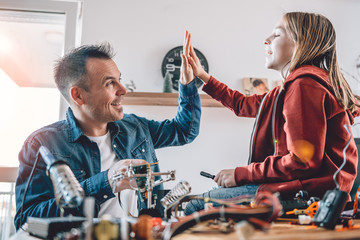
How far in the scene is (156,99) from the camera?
7.77 ft

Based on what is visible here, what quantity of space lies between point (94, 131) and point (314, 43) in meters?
1.11

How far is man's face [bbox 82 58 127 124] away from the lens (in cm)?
159

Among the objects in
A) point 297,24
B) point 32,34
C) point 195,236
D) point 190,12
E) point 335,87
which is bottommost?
point 195,236

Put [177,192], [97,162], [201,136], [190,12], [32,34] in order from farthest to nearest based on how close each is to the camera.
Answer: [32,34]
[190,12]
[201,136]
[97,162]
[177,192]

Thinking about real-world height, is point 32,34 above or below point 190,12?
below

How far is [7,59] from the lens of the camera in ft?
11.9

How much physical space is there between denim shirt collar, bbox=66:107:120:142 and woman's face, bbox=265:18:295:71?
2.76 feet

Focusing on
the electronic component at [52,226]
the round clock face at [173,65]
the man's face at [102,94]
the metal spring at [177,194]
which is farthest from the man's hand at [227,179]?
the round clock face at [173,65]

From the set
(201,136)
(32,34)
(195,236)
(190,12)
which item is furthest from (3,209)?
(195,236)

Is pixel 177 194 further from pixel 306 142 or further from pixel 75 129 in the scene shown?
pixel 75 129

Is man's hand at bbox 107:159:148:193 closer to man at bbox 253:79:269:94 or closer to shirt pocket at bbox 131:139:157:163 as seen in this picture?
shirt pocket at bbox 131:139:157:163

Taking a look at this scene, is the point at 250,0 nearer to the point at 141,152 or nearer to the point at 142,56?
the point at 142,56

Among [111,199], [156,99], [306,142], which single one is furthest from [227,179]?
[156,99]

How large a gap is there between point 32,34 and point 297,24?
2.37m
